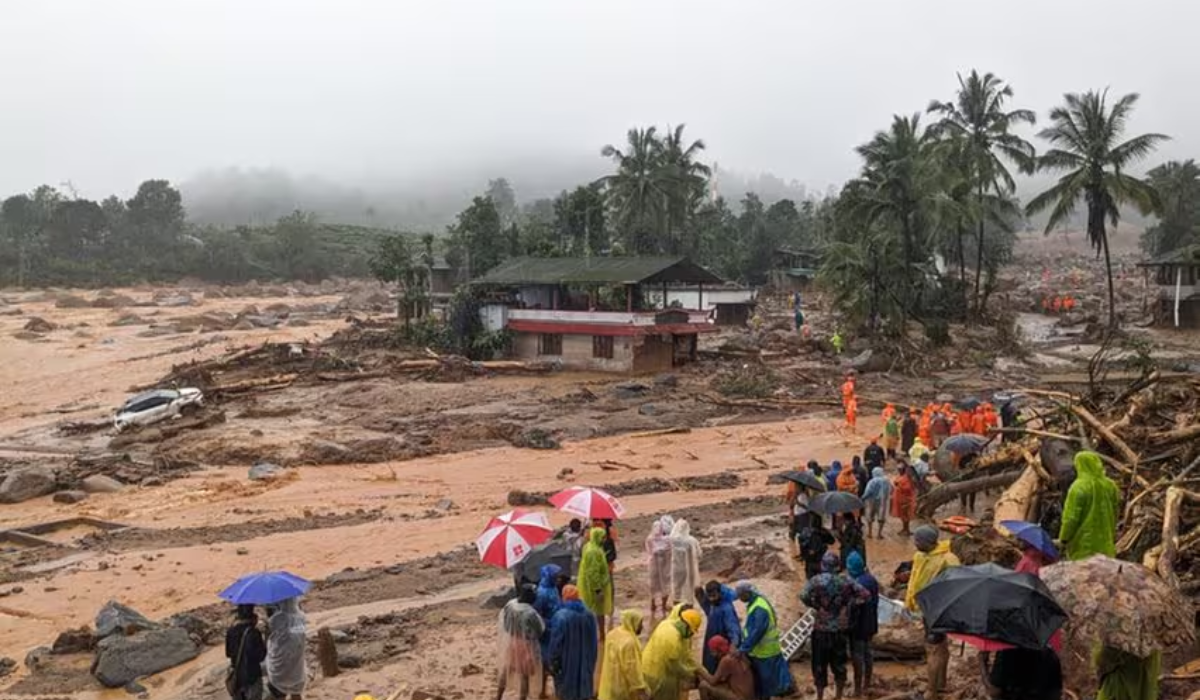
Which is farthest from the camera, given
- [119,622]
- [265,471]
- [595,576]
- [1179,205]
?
[1179,205]

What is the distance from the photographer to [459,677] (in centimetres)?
1020

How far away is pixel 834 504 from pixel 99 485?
1765 cm

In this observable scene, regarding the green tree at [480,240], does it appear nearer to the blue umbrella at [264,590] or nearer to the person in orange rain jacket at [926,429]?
the person in orange rain jacket at [926,429]

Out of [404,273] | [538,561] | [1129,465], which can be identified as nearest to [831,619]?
[538,561]

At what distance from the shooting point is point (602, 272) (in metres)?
38.8

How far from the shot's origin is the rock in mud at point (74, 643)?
1169cm

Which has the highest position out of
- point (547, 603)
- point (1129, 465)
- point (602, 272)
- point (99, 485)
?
point (602, 272)

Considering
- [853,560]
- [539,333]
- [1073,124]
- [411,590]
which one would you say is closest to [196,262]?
[539,333]

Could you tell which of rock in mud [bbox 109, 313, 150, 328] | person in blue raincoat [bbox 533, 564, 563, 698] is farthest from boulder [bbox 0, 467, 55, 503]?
rock in mud [bbox 109, 313, 150, 328]

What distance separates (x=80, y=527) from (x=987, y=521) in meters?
16.9

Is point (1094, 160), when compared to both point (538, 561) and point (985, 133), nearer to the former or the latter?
point (985, 133)

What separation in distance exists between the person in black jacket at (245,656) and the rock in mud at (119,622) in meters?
4.07

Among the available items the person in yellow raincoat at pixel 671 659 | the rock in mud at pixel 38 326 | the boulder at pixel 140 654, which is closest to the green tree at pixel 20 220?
the rock in mud at pixel 38 326

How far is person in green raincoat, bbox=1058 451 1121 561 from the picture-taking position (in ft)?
28.8
